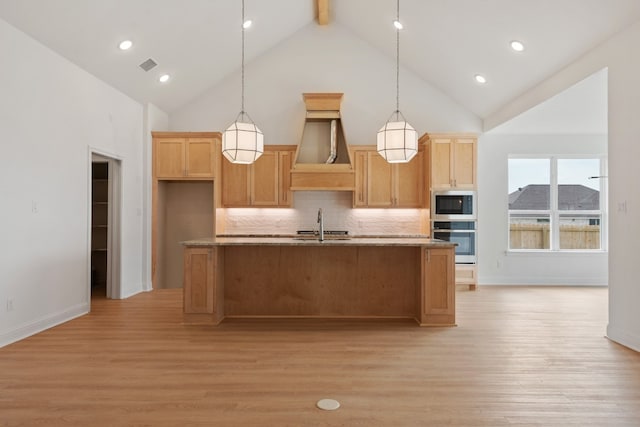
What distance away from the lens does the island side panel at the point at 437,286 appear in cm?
469

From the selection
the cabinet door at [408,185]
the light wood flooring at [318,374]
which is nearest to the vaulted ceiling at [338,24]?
the cabinet door at [408,185]

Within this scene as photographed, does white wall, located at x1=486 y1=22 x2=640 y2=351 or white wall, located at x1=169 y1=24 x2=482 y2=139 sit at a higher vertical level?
white wall, located at x1=169 y1=24 x2=482 y2=139

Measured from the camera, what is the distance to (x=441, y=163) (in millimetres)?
7086

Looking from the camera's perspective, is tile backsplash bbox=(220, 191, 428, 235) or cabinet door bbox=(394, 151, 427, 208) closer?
cabinet door bbox=(394, 151, 427, 208)

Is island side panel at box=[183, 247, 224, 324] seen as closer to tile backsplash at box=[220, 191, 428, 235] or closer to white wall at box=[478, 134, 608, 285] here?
tile backsplash at box=[220, 191, 428, 235]

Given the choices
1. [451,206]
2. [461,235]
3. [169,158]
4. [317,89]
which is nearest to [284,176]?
[317,89]

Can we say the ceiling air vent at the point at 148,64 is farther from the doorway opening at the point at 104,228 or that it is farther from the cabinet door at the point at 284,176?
the cabinet door at the point at 284,176

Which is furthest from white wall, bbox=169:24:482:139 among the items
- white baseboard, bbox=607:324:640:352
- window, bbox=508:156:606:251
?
white baseboard, bbox=607:324:640:352

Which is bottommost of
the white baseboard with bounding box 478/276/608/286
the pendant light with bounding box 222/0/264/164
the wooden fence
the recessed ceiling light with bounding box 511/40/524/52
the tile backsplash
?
the white baseboard with bounding box 478/276/608/286

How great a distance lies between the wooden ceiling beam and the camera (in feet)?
23.0

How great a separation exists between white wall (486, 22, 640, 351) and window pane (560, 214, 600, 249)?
3885mm

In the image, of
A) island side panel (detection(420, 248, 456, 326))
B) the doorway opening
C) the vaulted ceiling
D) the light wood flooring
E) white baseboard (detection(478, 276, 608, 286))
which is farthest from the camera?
white baseboard (detection(478, 276, 608, 286))

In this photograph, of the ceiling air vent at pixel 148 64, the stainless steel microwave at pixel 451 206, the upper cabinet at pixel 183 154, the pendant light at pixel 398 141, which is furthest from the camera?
the upper cabinet at pixel 183 154

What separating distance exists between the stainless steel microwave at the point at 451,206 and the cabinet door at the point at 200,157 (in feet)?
11.7
